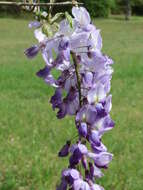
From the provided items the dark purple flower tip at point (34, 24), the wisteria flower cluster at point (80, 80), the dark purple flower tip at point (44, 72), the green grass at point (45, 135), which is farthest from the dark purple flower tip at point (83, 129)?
the green grass at point (45, 135)

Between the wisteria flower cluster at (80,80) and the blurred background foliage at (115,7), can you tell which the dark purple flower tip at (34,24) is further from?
the blurred background foliage at (115,7)

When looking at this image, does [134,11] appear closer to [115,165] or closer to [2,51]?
[2,51]

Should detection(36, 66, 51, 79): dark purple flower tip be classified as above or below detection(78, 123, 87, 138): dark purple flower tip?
above

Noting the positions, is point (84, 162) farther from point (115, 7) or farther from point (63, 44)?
point (115, 7)

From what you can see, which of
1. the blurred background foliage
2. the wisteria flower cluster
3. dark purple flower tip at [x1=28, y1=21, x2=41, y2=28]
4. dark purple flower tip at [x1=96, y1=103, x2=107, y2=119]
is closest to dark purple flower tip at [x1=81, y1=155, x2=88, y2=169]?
the wisteria flower cluster

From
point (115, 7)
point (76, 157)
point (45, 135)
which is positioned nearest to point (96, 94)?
point (76, 157)

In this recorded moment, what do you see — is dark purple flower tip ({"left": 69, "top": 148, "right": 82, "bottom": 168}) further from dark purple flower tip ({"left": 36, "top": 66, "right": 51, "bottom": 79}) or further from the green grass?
the green grass

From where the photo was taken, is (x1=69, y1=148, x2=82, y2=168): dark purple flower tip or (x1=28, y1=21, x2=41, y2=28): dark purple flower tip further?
(x1=69, y1=148, x2=82, y2=168): dark purple flower tip

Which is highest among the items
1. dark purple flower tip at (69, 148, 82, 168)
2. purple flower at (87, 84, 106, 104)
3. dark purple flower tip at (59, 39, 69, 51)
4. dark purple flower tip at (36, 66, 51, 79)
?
dark purple flower tip at (59, 39, 69, 51)

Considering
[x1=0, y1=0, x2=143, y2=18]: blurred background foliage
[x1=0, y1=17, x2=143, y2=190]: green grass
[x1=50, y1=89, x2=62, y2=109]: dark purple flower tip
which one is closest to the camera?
[x1=50, y1=89, x2=62, y2=109]: dark purple flower tip
